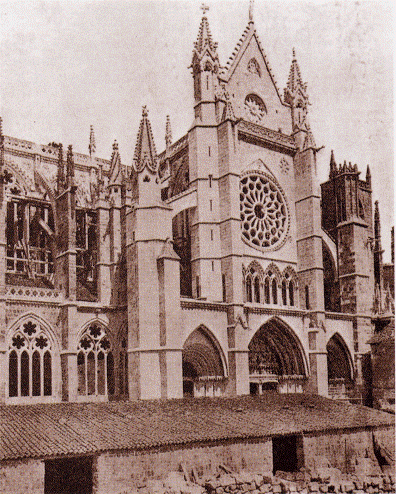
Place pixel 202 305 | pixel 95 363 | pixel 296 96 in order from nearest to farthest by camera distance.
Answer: pixel 95 363
pixel 202 305
pixel 296 96

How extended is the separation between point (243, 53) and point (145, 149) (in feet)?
31.6

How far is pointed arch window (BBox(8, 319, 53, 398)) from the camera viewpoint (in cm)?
2191

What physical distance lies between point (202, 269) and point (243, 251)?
8.89ft

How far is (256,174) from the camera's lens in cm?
2984

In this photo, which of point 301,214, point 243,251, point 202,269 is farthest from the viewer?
point 301,214

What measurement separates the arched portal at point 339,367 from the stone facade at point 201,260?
0.21 ft

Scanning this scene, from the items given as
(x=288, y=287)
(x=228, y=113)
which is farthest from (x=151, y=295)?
(x=228, y=113)

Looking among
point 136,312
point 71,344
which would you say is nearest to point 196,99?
point 136,312

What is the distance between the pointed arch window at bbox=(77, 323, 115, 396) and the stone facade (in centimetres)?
6

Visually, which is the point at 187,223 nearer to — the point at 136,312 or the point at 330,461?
the point at 136,312

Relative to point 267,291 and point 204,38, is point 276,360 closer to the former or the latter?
point 267,291

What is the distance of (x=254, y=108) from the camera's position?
31500 mm

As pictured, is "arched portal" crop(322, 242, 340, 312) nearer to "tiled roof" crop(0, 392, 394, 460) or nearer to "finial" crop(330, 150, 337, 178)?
"finial" crop(330, 150, 337, 178)

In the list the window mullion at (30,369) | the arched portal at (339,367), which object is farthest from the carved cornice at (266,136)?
the window mullion at (30,369)
